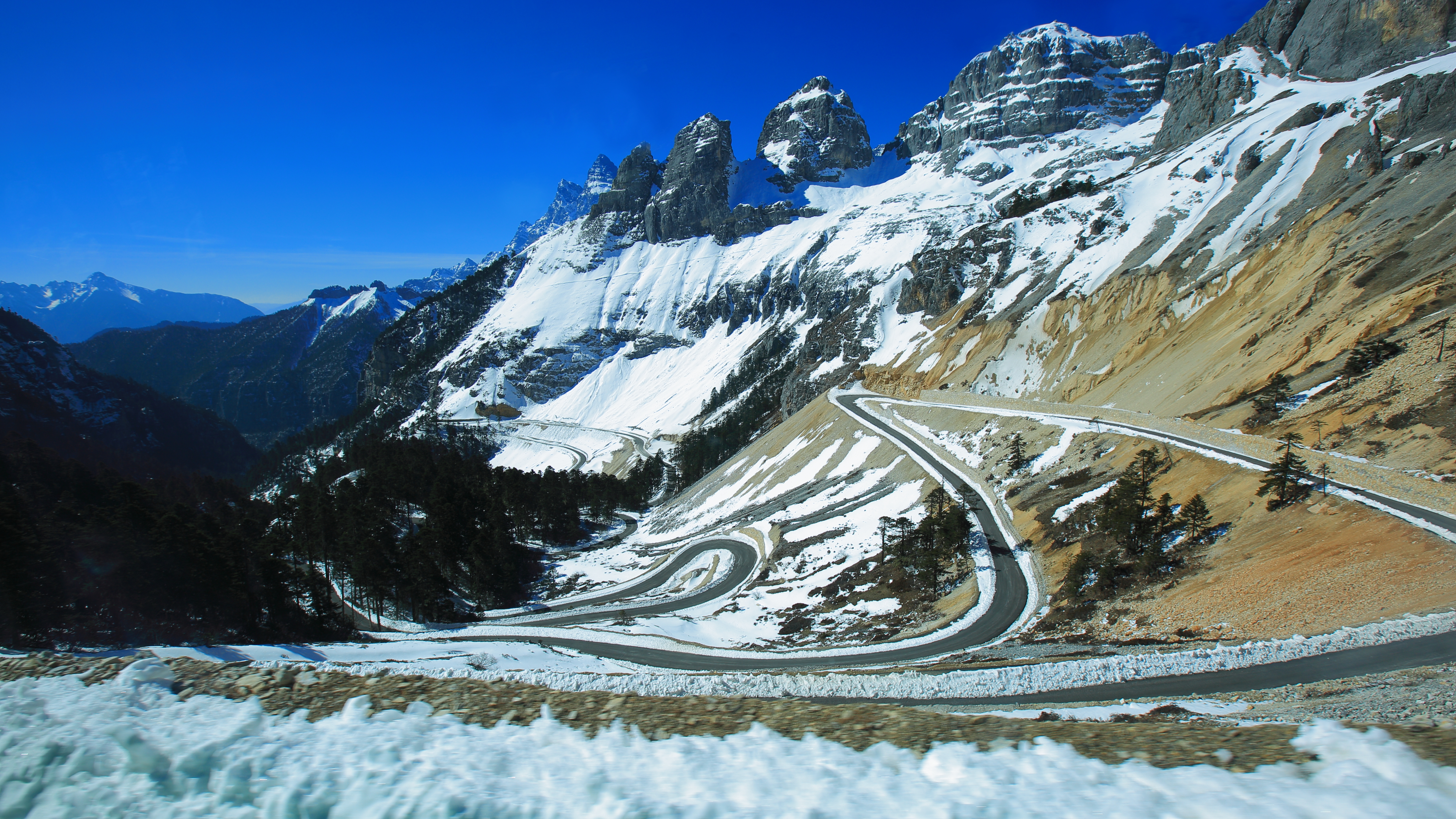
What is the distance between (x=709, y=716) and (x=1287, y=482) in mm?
26146

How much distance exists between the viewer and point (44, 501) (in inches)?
2127

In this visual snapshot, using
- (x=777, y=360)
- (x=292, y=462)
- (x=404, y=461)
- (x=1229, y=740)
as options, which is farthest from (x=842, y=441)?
(x=292, y=462)

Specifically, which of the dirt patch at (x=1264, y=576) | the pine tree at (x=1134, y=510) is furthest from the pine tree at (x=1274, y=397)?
the pine tree at (x=1134, y=510)

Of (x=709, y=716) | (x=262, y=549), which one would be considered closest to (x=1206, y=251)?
(x=709, y=716)

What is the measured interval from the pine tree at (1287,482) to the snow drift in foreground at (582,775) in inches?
873

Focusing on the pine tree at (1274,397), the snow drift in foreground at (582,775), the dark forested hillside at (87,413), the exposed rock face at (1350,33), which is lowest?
the snow drift in foreground at (582,775)

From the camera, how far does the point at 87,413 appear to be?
167m

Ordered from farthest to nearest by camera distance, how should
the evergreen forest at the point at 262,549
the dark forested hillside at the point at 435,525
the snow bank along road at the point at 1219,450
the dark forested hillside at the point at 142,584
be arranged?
1. the dark forested hillside at the point at 435,525
2. the evergreen forest at the point at 262,549
3. the dark forested hillside at the point at 142,584
4. the snow bank along road at the point at 1219,450

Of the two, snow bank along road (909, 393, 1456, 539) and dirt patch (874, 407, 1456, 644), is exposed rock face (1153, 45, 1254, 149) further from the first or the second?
dirt patch (874, 407, 1456, 644)

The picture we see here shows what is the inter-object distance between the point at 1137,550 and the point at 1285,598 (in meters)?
7.55

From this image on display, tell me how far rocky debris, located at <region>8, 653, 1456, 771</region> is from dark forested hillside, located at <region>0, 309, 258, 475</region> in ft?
519

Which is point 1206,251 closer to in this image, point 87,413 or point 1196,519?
point 1196,519

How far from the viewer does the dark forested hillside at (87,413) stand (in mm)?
134750

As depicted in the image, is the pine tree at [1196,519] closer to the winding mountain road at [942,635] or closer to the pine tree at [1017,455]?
the winding mountain road at [942,635]
